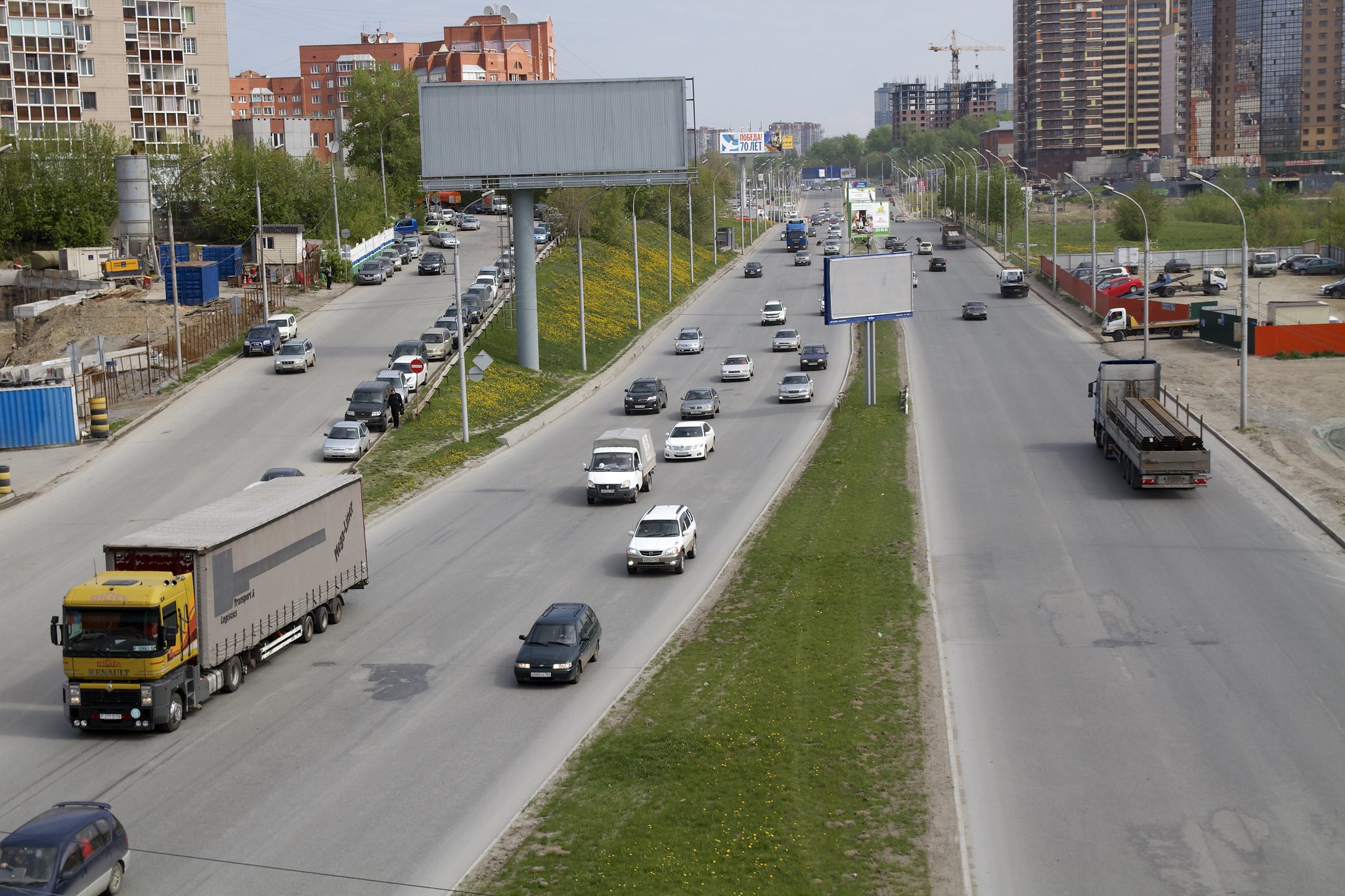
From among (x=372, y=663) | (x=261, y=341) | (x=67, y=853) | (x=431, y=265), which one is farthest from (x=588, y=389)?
(x=67, y=853)

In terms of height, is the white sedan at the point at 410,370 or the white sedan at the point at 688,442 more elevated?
the white sedan at the point at 410,370

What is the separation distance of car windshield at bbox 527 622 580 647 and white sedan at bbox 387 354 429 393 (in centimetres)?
3187

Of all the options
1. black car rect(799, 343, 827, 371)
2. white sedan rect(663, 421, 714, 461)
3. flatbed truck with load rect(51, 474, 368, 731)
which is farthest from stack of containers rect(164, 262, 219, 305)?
flatbed truck with load rect(51, 474, 368, 731)

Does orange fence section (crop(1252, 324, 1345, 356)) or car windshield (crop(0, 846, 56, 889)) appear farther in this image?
orange fence section (crop(1252, 324, 1345, 356))

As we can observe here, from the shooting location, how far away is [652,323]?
83.4 metres

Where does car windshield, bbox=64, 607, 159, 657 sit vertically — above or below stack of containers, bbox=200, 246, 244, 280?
below

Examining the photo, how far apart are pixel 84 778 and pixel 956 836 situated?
13212 millimetres

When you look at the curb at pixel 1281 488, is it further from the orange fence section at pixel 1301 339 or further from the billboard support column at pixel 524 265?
the billboard support column at pixel 524 265

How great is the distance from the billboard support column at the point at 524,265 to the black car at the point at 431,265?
2684 cm

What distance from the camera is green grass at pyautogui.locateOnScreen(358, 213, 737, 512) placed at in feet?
148

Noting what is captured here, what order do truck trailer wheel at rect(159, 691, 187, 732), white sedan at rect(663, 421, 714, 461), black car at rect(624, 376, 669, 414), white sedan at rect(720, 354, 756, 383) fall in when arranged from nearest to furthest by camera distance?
truck trailer wheel at rect(159, 691, 187, 732)
white sedan at rect(663, 421, 714, 461)
black car at rect(624, 376, 669, 414)
white sedan at rect(720, 354, 756, 383)

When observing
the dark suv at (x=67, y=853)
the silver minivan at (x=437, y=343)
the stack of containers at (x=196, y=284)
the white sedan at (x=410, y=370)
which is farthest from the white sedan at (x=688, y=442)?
the stack of containers at (x=196, y=284)

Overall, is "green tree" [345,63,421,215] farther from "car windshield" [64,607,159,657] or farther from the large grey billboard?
"car windshield" [64,607,159,657]

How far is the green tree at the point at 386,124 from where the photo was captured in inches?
5197
